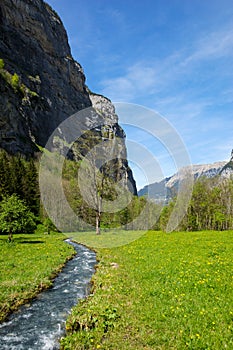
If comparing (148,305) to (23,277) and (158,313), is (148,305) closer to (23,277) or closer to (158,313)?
(158,313)

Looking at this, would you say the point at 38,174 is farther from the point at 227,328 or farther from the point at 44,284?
the point at 227,328

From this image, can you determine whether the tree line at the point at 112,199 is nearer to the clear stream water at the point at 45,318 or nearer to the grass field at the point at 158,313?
the clear stream water at the point at 45,318

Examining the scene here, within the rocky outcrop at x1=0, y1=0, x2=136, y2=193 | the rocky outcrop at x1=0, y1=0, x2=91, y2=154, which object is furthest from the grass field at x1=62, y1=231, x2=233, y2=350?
the rocky outcrop at x1=0, y1=0, x2=91, y2=154

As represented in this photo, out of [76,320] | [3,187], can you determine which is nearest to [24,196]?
[3,187]

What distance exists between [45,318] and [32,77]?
161 meters

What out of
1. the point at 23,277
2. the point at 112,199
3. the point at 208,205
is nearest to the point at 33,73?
the point at 112,199

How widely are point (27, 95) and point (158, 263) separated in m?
140

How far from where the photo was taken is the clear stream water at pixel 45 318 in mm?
9211

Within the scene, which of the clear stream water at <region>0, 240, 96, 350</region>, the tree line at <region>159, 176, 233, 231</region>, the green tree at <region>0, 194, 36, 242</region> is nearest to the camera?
the clear stream water at <region>0, 240, 96, 350</region>

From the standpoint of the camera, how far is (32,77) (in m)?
152

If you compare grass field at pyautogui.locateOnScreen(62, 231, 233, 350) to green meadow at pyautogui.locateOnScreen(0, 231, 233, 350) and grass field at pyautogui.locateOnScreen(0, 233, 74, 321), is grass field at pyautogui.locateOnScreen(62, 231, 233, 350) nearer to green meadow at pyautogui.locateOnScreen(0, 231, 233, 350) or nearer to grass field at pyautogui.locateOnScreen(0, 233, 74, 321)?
green meadow at pyautogui.locateOnScreen(0, 231, 233, 350)

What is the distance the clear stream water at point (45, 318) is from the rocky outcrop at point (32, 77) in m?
90.2

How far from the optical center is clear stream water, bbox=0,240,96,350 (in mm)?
9211

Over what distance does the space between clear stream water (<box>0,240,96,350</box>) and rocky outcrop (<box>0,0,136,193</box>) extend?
9025cm
